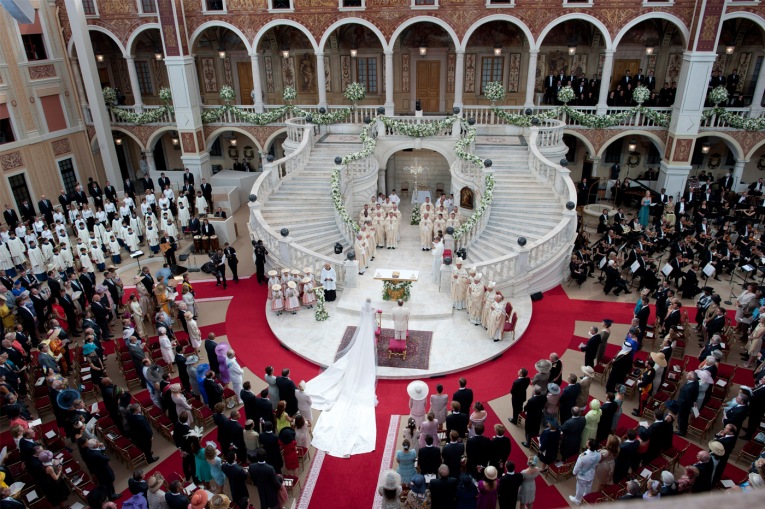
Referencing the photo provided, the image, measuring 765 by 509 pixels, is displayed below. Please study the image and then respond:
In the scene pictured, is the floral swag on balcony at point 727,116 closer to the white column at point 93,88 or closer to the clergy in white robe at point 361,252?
the clergy in white robe at point 361,252

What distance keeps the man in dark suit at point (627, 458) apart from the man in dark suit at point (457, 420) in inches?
108

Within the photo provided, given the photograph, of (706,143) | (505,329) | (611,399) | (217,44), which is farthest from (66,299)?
(706,143)

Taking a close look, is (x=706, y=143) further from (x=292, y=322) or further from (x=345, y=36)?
(x=292, y=322)

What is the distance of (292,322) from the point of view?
15781 millimetres

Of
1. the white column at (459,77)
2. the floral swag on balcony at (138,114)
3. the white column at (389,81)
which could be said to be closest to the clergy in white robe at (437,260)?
the white column at (459,77)

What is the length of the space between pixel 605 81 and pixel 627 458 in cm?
2075

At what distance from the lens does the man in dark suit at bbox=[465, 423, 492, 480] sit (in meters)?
9.54

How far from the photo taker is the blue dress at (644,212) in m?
22.2

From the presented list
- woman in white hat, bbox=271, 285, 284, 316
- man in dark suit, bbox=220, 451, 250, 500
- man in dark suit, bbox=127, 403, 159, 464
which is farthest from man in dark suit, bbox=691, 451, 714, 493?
woman in white hat, bbox=271, 285, 284, 316

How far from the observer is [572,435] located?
10078mm

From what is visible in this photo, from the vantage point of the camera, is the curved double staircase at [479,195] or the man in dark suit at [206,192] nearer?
the curved double staircase at [479,195]

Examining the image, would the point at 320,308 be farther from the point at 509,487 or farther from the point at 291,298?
the point at 509,487

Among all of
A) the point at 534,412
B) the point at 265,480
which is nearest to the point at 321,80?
the point at 534,412

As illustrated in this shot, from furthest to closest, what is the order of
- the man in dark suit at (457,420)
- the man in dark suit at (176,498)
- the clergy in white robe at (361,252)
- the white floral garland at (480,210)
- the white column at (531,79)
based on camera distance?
the white column at (531,79)
the white floral garland at (480,210)
the clergy in white robe at (361,252)
the man in dark suit at (457,420)
the man in dark suit at (176,498)
